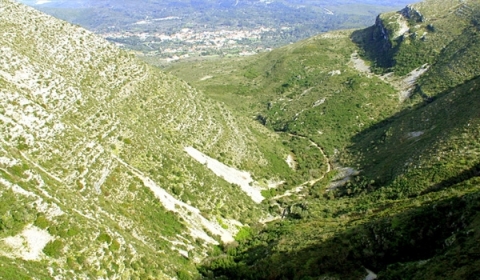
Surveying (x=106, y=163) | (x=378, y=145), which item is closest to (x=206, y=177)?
(x=106, y=163)

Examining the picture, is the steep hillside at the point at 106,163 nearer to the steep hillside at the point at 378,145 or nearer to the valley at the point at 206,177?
the valley at the point at 206,177

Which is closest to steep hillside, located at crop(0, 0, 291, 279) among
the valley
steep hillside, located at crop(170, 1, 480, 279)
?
the valley

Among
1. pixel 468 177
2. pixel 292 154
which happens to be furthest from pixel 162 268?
pixel 292 154

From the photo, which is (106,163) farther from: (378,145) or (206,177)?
(378,145)

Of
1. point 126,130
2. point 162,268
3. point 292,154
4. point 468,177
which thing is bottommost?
point 292,154

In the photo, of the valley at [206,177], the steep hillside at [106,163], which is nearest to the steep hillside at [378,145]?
the valley at [206,177]

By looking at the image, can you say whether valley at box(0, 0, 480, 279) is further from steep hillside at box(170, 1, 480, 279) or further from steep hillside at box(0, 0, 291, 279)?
steep hillside at box(170, 1, 480, 279)

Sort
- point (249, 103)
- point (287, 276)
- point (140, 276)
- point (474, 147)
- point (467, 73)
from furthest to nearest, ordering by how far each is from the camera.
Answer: point (249, 103) < point (467, 73) < point (474, 147) < point (287, 276) < point (140, 276)

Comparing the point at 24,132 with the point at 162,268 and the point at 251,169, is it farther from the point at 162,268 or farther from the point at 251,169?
the point at 251,169
